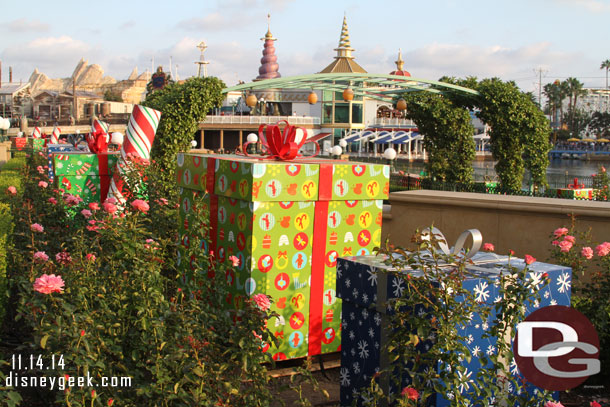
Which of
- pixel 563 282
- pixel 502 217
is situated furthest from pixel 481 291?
pixel 502 217

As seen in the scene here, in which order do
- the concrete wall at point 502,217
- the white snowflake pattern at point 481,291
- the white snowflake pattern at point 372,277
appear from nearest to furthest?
the white snowflake pattern at point 481,291
the white snowflake pattern at point 372,277
the concrete wall at point 502,217

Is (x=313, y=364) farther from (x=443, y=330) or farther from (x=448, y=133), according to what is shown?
(x=448, y=133)

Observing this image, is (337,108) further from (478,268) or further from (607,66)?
(607,66)

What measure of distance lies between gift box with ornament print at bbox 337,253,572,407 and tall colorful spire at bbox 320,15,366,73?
60.6 m

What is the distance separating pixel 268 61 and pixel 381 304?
7518 cm

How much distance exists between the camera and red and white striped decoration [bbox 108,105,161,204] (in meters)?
9.33

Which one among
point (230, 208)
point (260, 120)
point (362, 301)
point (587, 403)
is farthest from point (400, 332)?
point (260, 120)

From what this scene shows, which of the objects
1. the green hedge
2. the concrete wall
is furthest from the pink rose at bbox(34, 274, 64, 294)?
the concrete wall

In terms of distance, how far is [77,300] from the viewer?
11.4 ft

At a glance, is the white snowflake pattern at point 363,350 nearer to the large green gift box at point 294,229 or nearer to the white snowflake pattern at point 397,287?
the white snowflake pattern at point 397,287

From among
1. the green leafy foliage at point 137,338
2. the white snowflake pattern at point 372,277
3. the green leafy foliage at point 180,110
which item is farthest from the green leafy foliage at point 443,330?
the green leafy foliage at point 180,110

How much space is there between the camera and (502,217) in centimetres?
708

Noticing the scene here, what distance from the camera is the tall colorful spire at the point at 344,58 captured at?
208 feet

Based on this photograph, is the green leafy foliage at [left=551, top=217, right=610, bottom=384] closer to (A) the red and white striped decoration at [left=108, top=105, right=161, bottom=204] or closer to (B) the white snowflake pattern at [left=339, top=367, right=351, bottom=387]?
(B) the white snowflake pattern at [left=339, top=367, right=351, bottom=387]
